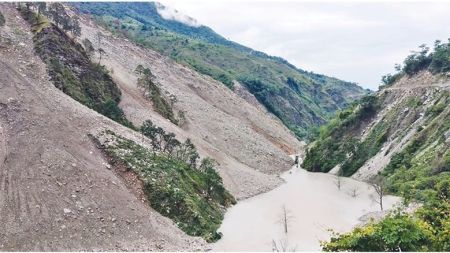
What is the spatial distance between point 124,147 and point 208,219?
12.9 m

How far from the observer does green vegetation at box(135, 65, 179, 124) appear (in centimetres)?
9050

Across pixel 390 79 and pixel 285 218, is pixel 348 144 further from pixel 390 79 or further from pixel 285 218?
pixel 285 218

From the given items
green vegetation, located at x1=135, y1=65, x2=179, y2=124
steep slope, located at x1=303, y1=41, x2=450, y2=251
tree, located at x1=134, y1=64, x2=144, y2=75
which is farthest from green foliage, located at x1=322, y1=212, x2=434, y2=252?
tree, located at x1=134, y1=64, x2=144, y2=75

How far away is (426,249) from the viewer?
23.2 m

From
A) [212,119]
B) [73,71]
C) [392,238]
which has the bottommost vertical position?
[212,119]

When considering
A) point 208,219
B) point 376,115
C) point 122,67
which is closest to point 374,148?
point 376,115

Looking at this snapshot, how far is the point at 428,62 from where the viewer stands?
337ft

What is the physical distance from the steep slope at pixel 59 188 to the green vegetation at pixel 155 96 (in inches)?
1123

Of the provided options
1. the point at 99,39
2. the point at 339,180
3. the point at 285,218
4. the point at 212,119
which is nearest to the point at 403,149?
the point at 339,180

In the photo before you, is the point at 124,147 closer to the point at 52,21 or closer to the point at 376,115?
the point at 52,21

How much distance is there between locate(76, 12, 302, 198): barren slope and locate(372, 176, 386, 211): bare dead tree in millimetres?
16630

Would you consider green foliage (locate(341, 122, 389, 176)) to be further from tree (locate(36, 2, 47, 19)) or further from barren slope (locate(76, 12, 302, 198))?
tree (locate(36, 2, 47, 19))

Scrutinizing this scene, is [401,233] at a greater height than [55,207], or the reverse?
[401,233]

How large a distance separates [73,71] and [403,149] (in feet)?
169
